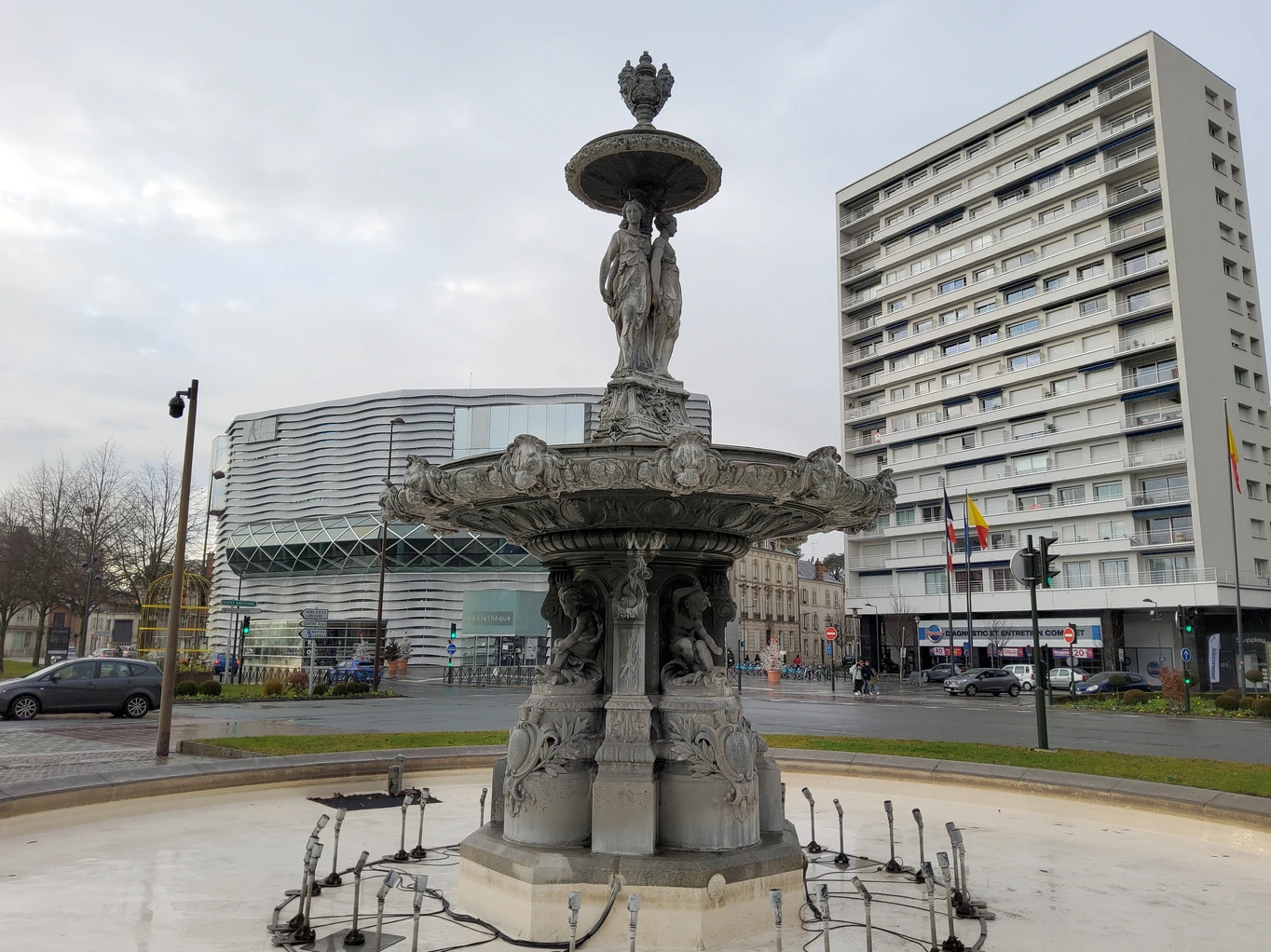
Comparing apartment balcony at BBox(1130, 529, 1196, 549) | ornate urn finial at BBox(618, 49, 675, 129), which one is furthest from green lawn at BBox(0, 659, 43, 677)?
→ apartment balcony at BBox(1130, 529, 1196, 549)

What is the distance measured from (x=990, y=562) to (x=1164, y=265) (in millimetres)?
19017

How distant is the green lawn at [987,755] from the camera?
356 inches

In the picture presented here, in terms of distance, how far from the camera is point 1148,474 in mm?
46969

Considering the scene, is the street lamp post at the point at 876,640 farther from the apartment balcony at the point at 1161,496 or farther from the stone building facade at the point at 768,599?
the stone building facade at the point at 768,599

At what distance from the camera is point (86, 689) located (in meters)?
19.6

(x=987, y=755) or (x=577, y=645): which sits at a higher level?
(x=577, y=645)

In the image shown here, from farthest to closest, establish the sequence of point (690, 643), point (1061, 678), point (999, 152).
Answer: point (999, 152) → point (1061, 678) → point (690, 643)

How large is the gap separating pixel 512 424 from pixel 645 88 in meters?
52.6

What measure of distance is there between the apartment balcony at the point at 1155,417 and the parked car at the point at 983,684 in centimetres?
1703

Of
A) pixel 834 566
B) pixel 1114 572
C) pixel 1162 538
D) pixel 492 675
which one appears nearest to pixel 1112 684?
pixel 1114 572

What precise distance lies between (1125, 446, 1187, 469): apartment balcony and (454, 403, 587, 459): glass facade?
102 ft

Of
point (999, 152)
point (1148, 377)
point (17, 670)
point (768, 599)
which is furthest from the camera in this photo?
point (768, 599)

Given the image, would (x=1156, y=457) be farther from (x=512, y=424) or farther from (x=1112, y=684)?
(x=512, y=424)

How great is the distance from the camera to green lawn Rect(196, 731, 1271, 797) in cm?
904
